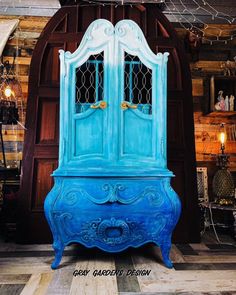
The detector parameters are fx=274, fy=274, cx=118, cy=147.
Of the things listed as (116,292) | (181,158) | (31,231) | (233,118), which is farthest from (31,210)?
(233,118)

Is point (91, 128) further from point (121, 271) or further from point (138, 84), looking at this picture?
point (121, 271)

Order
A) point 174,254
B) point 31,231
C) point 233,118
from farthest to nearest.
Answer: point 233,118 < point 31,231 < point 174,254

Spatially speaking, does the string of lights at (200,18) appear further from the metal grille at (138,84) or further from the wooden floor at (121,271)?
the wooden floor at (121,271)

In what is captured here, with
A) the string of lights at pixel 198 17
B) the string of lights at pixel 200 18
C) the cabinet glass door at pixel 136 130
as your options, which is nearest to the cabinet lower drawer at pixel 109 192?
the cabinet glass door at pixel 136 130

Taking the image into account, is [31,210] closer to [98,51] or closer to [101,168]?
[101,168]

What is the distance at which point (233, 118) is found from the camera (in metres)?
3.40

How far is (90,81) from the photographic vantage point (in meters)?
2.28

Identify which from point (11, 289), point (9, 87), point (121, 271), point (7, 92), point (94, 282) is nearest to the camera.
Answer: point (11, 289)

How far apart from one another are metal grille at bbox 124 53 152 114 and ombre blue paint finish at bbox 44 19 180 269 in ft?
0.11

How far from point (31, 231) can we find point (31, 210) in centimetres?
20

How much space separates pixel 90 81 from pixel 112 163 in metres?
0.74

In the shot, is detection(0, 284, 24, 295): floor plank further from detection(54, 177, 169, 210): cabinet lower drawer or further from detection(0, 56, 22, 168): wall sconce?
detection(0, 56, 22, 168): wall sconce

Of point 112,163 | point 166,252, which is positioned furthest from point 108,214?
point 166,252

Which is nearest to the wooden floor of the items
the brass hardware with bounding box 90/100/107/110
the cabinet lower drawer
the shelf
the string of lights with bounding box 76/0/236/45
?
Result: the cabinet lower drawer
